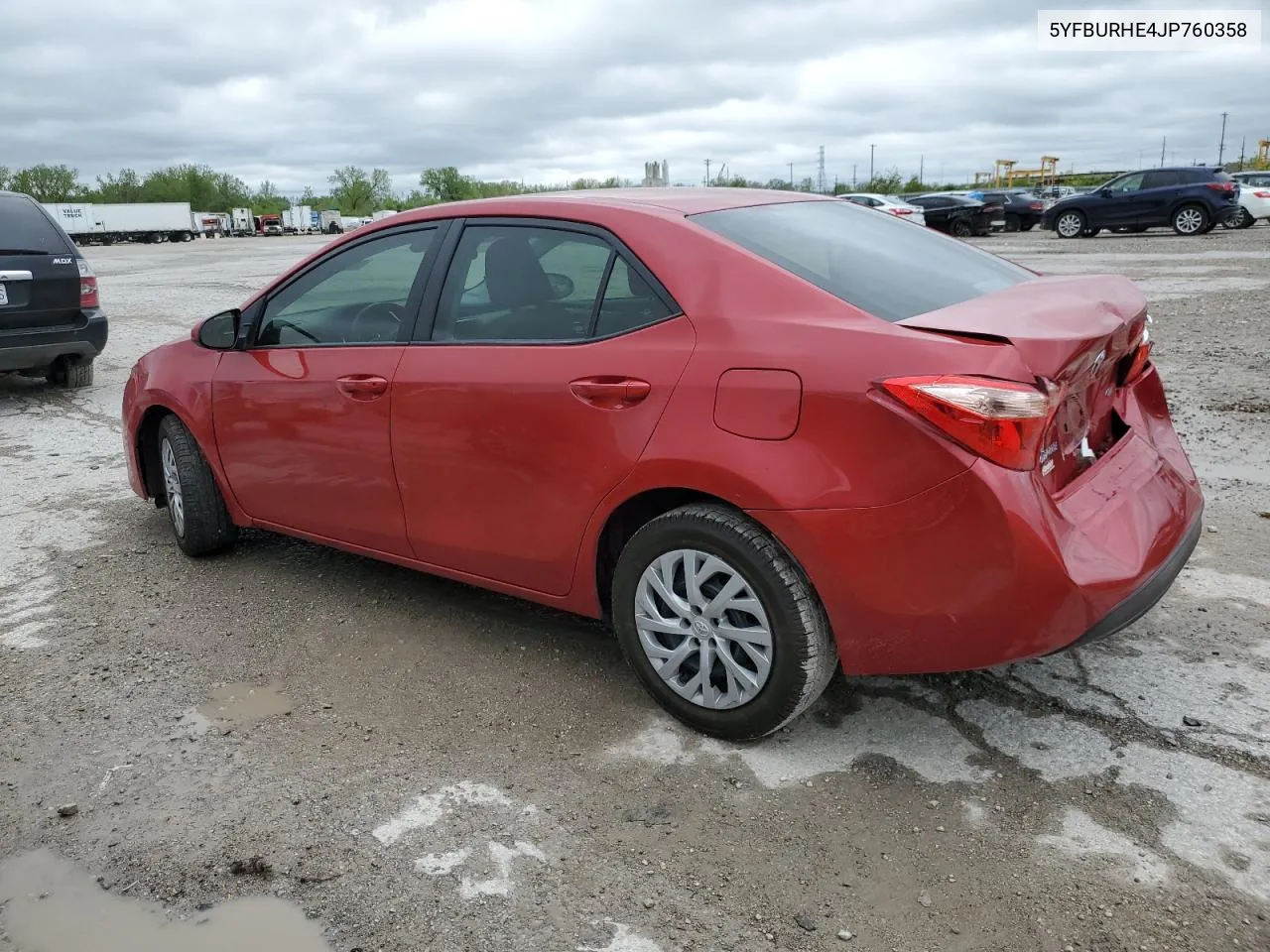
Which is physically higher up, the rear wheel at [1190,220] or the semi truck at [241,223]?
the semi truck at [241,223]

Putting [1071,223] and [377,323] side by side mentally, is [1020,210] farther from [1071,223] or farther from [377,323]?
[377,323]

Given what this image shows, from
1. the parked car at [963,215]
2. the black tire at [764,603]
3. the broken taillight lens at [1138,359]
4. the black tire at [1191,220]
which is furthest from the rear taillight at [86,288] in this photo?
the parked car at [963,215]

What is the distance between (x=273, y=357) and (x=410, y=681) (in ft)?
4.81

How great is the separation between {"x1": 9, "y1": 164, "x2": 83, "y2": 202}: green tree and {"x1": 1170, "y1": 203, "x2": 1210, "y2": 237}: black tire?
116 metres

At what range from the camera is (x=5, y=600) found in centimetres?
446

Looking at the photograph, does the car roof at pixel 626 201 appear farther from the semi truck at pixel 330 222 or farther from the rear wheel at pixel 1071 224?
the semi truck at pixel 330 222

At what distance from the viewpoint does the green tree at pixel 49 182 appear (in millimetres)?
114000

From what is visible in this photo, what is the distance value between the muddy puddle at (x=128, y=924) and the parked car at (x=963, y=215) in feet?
98.8

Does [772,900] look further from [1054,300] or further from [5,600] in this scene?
[5,600]

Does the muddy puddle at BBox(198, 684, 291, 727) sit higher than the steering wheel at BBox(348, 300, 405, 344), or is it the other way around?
the steering wheel at BBox(348, 300, 405, 344)

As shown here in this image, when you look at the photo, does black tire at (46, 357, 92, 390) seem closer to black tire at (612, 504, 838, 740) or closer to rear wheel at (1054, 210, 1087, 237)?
black tire at (612, 504, 838, 740)

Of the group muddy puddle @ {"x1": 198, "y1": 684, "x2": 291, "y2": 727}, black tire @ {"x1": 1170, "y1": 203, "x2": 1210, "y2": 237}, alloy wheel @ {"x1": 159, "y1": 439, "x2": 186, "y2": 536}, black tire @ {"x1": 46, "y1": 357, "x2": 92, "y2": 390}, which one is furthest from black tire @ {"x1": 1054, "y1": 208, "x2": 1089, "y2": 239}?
muddy puddle @ {"x1": 198, "y1": 684, "x2": 291, "y2": 727}

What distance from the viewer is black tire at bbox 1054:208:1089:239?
2656 cm

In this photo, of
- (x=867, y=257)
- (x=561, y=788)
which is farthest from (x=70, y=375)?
(x=867, y=257)
